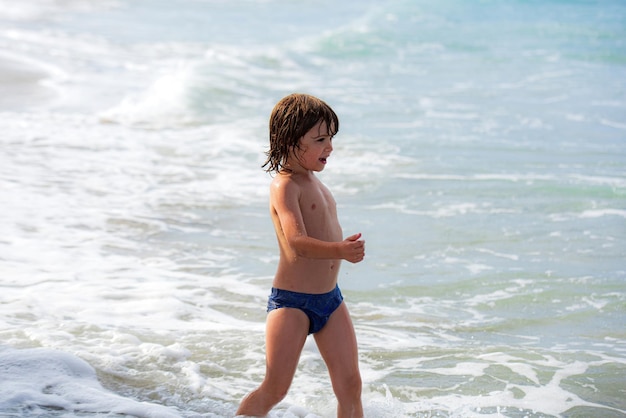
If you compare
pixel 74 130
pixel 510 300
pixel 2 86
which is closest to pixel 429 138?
pixel 74 130

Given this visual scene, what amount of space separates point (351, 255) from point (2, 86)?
1176cm

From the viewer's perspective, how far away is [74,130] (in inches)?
445

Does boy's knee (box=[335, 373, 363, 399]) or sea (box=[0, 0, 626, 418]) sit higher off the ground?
sea (box=[0, 0, 626, 418])

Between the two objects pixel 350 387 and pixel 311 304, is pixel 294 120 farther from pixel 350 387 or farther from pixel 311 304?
pixel 350 387

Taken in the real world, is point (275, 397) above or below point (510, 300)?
below

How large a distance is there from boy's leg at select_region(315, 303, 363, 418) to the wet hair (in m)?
0.69

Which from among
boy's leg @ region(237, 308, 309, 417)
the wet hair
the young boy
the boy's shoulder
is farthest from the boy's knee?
the wet hair

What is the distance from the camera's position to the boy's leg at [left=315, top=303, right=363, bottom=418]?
383cm

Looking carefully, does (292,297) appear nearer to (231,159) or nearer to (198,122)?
(231,159)

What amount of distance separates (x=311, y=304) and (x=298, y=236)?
0.31 metres

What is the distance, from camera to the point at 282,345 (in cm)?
379

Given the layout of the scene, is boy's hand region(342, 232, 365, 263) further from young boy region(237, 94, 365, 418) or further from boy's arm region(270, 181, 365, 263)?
young boy region(237, 94, 365, 418)

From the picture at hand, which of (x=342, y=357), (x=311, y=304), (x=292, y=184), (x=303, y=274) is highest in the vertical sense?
(x=292, y=184)

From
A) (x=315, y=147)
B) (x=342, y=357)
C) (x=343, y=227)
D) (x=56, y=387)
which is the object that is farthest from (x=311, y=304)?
(x=343, y=227)
